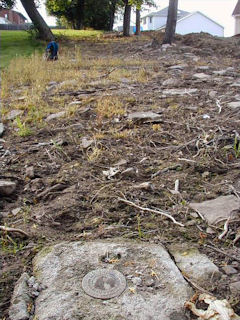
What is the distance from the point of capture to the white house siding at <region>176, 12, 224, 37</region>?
1766 inches

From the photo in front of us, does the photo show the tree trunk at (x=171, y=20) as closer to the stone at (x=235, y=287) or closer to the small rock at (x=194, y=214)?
the small rock at (x=194, y=214)

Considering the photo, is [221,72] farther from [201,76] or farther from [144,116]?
[144,116]

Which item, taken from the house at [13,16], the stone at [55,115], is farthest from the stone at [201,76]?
the house at [13,16]

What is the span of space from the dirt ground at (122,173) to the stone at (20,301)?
5 centimetres

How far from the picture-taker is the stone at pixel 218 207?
233 cm

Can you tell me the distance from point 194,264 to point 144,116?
2820 millimetres

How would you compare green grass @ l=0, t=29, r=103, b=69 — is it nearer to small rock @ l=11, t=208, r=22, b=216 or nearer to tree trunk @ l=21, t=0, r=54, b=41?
tree trunk @ l=21, t=0, r=54, b=41

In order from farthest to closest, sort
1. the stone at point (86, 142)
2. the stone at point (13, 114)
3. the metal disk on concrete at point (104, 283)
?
the stone at point (13, 114)
the stone at point (86, 142)
the metal disk on concrete at point (104, 283)

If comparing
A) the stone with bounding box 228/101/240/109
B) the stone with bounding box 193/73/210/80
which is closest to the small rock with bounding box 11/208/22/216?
the stone with bounding box 228/101/240/109

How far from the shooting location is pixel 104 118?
4.61 metres

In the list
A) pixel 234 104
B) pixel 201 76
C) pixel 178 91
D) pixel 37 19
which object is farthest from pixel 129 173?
pixel 37 19

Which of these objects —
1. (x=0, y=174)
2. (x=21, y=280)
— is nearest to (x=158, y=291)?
(x=21, y=280)

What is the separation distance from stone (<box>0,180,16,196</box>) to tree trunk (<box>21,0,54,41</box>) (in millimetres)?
15247

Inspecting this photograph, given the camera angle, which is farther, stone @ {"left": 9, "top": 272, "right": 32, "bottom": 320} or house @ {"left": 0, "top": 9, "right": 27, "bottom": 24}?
house @ {"left": 0, "top": 9, "right": 27, "bottom": 24}
